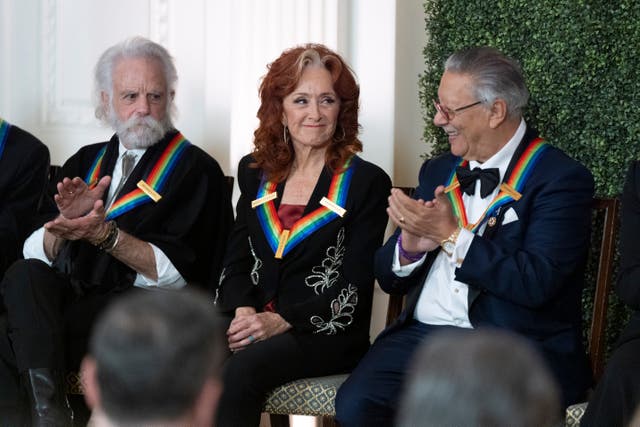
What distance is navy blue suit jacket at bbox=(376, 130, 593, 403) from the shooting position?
335 centimetres

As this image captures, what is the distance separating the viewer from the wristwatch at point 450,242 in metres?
3.40

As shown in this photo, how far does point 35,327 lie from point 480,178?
1.51 m

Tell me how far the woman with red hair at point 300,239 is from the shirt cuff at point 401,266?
186 millimetres

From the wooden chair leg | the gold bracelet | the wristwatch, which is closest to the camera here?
the wristwatch

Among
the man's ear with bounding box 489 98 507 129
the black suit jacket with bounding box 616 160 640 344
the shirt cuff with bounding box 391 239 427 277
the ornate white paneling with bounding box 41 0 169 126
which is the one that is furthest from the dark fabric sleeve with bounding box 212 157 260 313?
the ornate white paneling with bounding box 41 0 169 126

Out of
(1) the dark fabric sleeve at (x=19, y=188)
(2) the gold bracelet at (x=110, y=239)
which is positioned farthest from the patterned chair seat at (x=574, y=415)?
(1) the dark fabric sleeve at (x=19, y=188)

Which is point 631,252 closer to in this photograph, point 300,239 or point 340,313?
point 340,313

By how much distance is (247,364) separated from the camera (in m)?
3.48

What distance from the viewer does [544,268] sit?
334cm

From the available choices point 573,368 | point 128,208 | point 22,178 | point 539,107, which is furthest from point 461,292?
point 22,178

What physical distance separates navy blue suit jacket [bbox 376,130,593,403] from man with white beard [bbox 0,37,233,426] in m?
1.17

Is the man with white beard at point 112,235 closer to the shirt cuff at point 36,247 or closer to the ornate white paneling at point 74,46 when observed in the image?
the shirt cuff at point 36,247

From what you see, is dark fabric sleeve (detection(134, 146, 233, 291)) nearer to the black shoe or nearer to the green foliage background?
the black shoe

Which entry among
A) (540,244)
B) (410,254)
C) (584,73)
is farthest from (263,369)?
(584,73)
